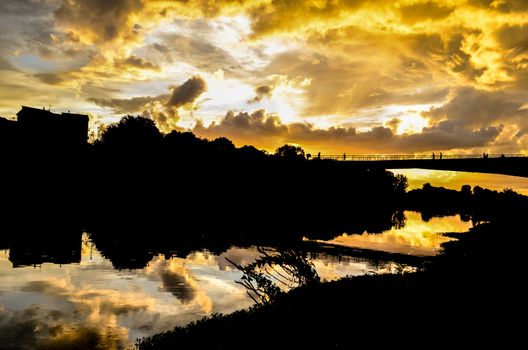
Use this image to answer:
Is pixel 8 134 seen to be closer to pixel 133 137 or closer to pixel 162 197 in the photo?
pixel 133 137

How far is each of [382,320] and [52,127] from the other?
129693mm

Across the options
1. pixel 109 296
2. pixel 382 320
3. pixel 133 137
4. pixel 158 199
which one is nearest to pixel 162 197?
pixel 158 199

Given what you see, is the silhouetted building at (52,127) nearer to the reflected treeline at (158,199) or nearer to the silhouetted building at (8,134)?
the silhouetted building at (8,134)

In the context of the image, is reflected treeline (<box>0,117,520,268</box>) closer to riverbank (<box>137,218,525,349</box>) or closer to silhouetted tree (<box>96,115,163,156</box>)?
silhouetted tree (<box>96,115,163,156</box>)

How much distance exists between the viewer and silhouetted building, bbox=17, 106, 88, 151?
120363 millimetres

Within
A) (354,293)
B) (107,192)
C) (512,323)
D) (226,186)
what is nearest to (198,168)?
(226,186)

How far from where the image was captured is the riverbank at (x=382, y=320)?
12.0 metres

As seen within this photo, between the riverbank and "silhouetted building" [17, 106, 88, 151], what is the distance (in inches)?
4353

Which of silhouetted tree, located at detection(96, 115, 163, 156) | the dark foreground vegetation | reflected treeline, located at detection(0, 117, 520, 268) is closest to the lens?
the dark foreground vegetation

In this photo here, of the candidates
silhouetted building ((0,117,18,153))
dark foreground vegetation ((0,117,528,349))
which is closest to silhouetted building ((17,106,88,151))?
silhouetted building ((0,117,18,153))

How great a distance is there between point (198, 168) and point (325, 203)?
46886 millimetres

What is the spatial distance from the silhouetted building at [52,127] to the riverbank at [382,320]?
363ft

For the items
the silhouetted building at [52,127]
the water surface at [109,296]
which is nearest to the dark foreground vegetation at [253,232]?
the water surface at [109,296]

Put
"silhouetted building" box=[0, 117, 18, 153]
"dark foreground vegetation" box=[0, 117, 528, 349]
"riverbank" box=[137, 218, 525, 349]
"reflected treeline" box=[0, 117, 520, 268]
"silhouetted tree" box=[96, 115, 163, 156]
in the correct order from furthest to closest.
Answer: "silhouetted tree" box=[96, 115, 163, 156] → "silhouetted building" box=[0, 117, 18, 153] → "reflected treeline" box=[0, 117, 520, 268] → "dark foreground vegetation" box=[0, 117, 528, 349] → "riverbank" box=[137, 218, 525, 349]
